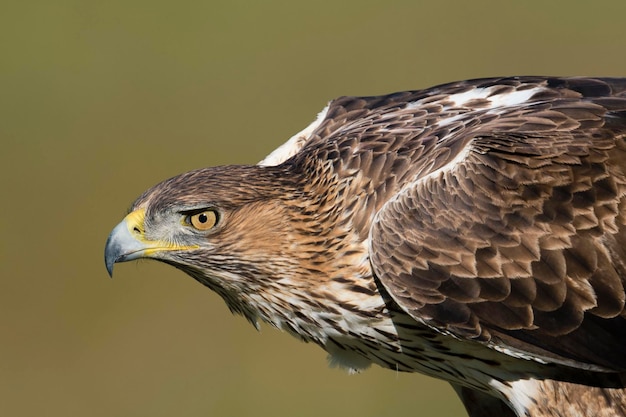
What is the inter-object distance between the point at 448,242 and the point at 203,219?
4.38 ft

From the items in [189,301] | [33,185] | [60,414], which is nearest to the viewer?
[60,414]

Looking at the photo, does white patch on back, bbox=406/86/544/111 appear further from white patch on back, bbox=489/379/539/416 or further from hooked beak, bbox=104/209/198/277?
hooked beak, bbox=104/209/198/277

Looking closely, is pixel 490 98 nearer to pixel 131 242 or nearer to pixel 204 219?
pixel 204 219

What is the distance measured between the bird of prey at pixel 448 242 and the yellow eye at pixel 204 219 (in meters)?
0.01

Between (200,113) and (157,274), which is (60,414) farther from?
(200,113)

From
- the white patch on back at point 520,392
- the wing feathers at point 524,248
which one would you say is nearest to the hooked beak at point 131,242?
the wing feathers at point 524,248

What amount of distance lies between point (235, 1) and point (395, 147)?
1565 centimetres

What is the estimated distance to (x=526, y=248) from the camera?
20.8ft

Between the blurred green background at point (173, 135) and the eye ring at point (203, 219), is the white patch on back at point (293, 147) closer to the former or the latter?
the eye ring at point (203, 219)

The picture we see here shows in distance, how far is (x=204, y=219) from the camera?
6.79m

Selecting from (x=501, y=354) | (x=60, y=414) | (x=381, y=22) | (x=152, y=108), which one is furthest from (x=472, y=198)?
(x=381, y=22)

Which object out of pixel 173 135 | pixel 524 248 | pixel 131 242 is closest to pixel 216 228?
pixel 131 242

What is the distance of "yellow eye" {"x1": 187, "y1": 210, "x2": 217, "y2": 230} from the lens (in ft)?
22.2

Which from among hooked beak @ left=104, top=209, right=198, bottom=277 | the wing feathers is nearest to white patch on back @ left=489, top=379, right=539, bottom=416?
the wing feathers
